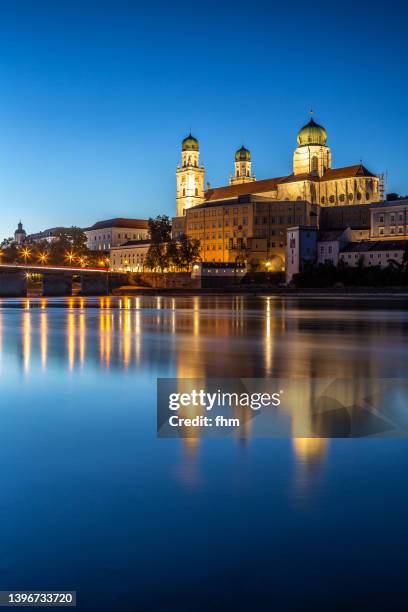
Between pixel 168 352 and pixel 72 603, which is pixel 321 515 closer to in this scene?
pixel 72 603

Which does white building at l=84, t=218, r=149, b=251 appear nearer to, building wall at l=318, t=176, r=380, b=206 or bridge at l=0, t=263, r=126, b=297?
building wall at l=318, t=176, r=380, b=206

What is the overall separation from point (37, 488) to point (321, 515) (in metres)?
2.21

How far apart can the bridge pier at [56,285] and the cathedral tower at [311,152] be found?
4608 centimetres

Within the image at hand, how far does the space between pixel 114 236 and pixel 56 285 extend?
6130cm

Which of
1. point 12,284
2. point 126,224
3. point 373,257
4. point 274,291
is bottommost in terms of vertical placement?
point 274,291

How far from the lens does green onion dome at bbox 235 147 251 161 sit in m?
141

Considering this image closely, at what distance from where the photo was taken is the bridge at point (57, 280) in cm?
8775

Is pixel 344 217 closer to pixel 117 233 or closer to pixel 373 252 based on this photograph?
pixel 373 252

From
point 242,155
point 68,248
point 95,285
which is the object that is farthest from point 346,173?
point 68,248

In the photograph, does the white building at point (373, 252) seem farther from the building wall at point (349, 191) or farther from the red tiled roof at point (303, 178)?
the red tiled roof at point (303, 178)

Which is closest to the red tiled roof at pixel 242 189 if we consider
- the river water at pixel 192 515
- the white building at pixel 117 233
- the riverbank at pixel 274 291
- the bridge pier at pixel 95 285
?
the white building at pixel 117 233

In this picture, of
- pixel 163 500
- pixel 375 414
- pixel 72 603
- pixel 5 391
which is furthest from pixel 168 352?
pixel 72 603

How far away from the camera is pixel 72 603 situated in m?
3.37

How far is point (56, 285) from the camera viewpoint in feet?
313
